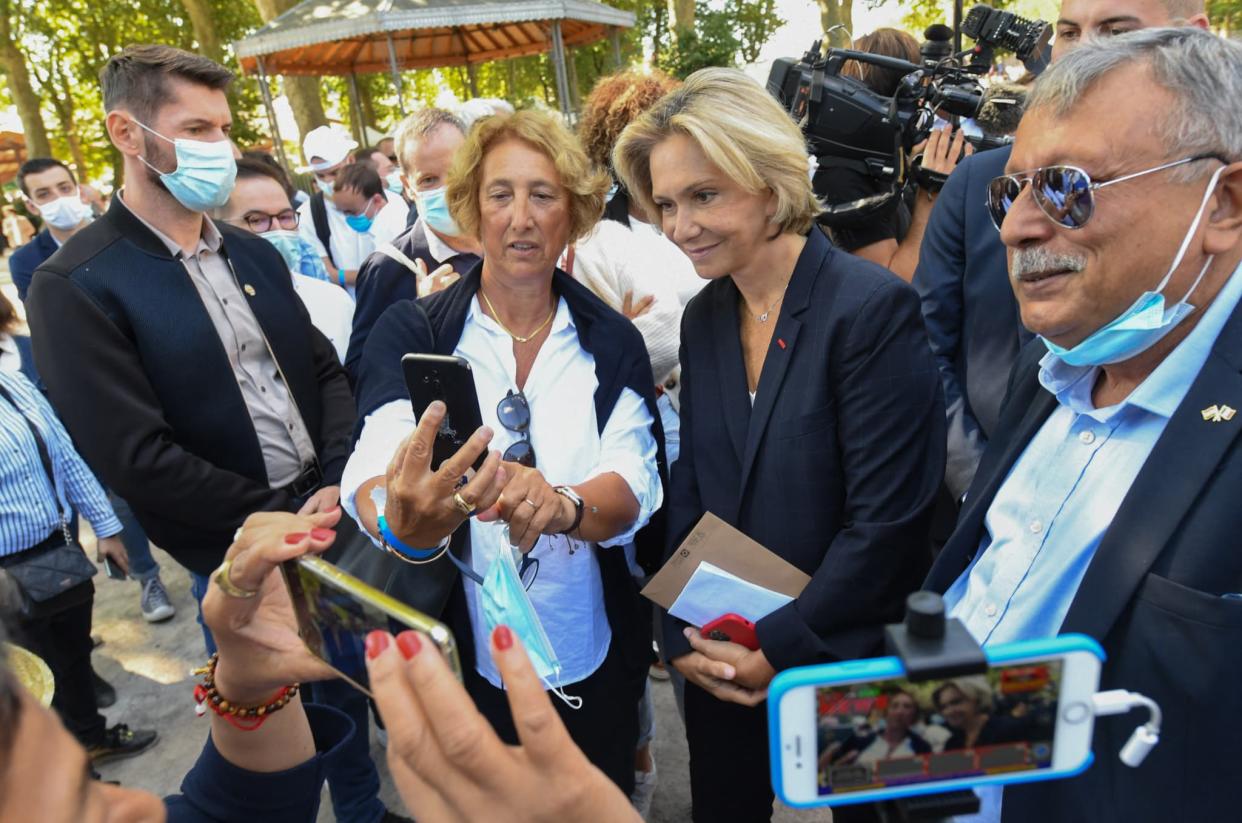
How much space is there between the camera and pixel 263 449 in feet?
8.67

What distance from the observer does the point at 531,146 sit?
2.22 meters

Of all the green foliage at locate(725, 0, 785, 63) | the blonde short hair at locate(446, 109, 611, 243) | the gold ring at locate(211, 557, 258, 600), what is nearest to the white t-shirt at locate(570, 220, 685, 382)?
the blonde short hair at locate(446, 109, 611, 243)

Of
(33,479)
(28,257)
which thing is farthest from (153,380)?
(28,257)

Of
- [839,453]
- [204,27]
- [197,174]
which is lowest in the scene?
[839,453]

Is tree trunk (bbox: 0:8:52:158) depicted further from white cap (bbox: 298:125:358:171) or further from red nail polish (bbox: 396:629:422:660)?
red nail polish (bbox: 396:629:422:660)

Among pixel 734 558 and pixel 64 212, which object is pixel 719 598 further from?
pixel 64 212

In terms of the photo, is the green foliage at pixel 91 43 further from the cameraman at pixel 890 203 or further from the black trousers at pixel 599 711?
the black trousers at pixel 599 711

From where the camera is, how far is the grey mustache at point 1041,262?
134 cm

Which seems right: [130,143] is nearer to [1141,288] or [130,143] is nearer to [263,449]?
[263,449]

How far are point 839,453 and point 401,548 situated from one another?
1056 millimetres

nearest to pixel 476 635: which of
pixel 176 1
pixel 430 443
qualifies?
pixel 430 443

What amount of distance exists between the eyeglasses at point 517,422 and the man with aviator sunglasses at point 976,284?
1250mm

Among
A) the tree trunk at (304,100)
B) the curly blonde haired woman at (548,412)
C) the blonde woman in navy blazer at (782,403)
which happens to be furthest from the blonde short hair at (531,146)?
the tree trunk at (304,100)

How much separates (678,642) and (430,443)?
0.89m
